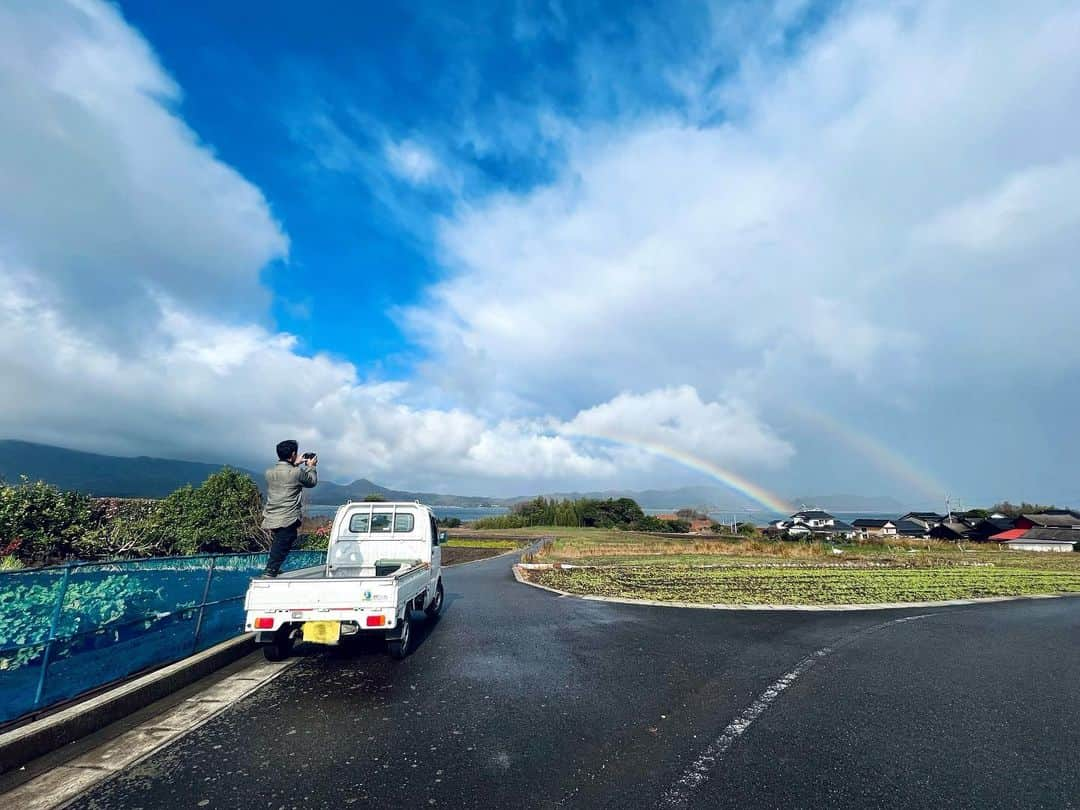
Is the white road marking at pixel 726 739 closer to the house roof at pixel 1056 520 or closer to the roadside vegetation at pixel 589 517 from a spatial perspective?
the roadside vegetation at pixel 589 517

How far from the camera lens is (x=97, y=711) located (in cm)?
454

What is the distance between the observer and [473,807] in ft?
10.7

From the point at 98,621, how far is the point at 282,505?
2.43m

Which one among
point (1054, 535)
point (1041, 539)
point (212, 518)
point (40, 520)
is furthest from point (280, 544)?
point (1054, 535)

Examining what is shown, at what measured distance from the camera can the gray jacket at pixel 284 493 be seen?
7.30m

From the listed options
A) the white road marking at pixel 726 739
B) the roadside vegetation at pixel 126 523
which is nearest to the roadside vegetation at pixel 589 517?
the roadside vegetation at pixel 126 523

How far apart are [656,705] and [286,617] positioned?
4177 millimetres

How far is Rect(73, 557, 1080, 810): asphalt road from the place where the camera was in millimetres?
A: 3480

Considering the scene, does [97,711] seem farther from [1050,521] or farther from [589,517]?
[1050,521]

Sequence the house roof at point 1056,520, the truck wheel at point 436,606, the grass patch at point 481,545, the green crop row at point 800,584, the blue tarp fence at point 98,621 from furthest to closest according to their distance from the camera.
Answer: the house roof at point 1056,520, the grass patch at point 481,545, the green crop row at point 800,584, the truck wheel at point 436,606, the blue tarp fence at point 98,621

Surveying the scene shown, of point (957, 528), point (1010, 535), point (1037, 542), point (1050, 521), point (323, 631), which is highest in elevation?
point (1050, 521)

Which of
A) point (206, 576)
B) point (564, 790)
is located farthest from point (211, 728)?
point (564, 790)

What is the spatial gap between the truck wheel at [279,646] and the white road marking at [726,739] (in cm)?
497

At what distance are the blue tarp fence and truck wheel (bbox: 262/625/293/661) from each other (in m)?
0.90
